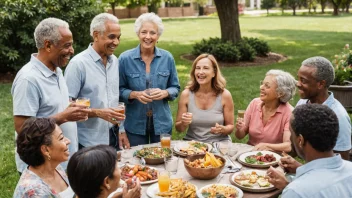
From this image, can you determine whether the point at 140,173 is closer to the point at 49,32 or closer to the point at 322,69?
the point at 49,32

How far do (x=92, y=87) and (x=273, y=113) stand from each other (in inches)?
83.8

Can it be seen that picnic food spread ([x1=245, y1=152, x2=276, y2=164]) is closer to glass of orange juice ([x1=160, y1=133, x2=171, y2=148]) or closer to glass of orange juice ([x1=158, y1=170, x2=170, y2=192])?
glass of orange juice ([x1=160, y1=133, x2=171, y2=148])

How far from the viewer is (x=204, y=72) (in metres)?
4.72

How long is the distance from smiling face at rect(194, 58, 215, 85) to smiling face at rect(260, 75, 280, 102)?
24.9 inches

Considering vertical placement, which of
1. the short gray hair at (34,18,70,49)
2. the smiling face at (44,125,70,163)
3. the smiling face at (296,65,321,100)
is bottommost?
the smiling face at (44,125,70,163)

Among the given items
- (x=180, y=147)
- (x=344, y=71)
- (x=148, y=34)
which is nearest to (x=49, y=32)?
(x=148, y=34)

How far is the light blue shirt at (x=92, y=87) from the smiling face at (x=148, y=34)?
0.51m

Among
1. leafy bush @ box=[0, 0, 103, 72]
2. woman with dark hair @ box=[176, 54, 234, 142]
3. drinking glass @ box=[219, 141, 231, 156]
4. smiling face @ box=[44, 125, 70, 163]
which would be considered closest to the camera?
smiling face @ box=[44, 125, 70, 163]

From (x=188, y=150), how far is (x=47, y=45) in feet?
5.55

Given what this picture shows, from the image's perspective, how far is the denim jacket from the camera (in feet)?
15.3

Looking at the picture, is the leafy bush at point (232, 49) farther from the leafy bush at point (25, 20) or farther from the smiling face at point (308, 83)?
the smiling face at point (308, 83)

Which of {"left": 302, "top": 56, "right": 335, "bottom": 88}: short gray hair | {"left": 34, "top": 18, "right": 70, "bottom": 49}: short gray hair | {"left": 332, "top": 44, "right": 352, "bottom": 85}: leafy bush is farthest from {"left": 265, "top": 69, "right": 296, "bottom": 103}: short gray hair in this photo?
{"left": 332, "top": 44, "right": 352, "bottom": 85}: leafy bush

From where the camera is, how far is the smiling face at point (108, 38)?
414 centimetres

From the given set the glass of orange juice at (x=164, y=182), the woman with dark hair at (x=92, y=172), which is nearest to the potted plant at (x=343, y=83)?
the glass of orange juice at (x=164, y=182)
